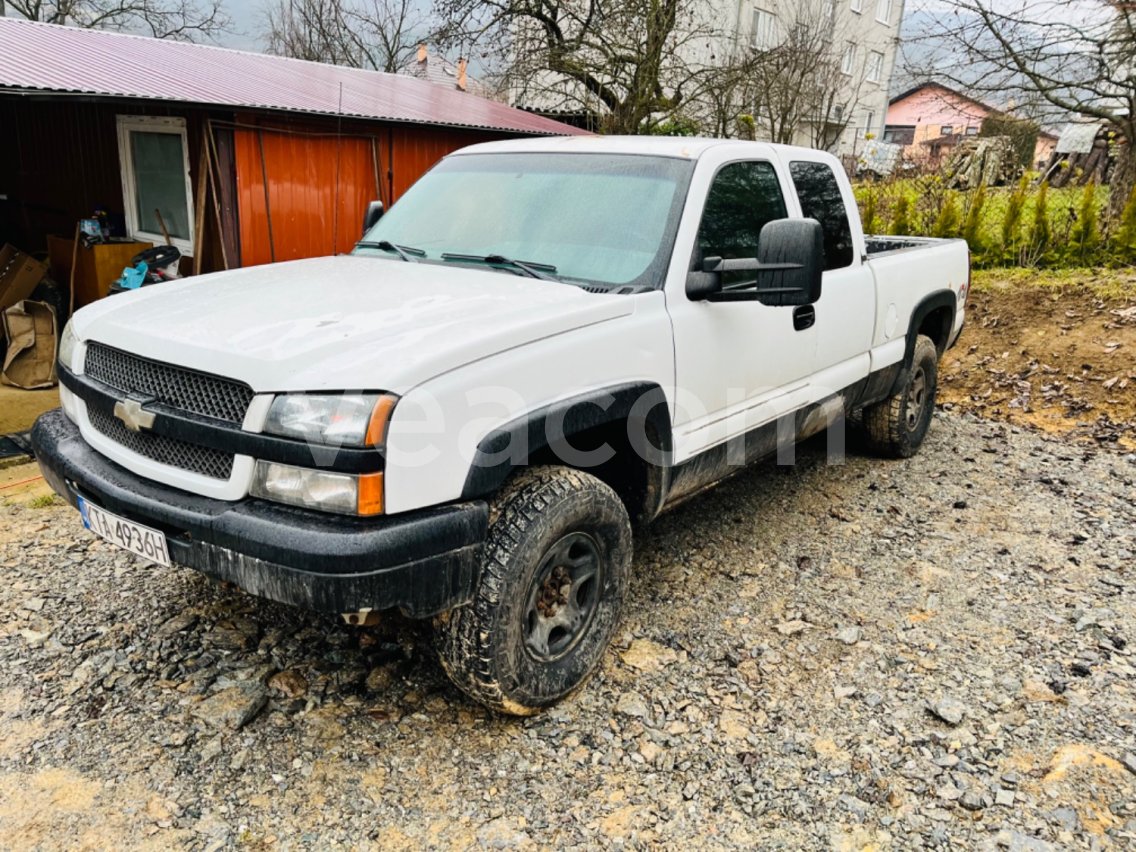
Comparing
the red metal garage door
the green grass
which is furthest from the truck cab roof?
the green grass

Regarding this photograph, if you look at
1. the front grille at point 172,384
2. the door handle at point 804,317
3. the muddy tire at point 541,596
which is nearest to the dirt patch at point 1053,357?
the door handle at point 804,317

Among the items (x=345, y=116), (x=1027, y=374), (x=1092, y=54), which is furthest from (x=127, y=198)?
(x=1092, y=54)

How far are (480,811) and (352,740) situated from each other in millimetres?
541

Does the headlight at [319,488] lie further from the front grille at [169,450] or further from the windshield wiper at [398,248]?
the windshield wiper at [398,248]

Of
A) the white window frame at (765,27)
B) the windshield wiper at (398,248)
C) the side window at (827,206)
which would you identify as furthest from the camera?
the white window frame at (765,27)

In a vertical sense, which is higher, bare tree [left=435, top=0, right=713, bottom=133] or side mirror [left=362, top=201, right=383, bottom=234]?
bare tree [left=435, top=0, right=713, bottom=133]

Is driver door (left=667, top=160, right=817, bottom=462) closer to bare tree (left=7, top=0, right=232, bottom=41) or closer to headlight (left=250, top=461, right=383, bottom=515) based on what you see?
headlight (left=250, top=461, right=383, bottom=515)

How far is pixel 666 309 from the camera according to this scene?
3.14m

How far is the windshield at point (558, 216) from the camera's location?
3.25 meters

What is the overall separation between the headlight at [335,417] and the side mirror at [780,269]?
146cm

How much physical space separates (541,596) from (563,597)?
0.11 metres

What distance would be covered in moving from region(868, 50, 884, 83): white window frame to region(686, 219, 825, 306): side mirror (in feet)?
124

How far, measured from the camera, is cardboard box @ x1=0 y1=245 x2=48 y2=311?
808cm

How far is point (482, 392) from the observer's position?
2469 mm
